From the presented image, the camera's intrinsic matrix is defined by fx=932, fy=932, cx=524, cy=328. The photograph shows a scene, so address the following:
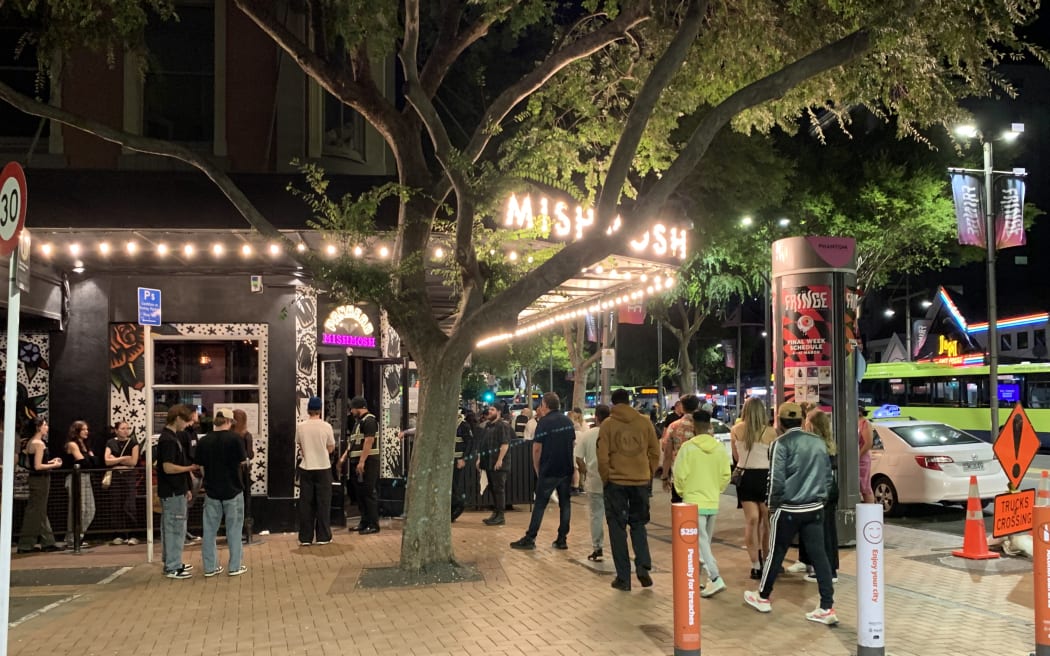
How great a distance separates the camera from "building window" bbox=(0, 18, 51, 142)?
44.7ft

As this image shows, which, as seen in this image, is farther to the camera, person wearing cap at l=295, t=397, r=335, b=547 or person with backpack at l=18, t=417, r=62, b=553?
person with backpack at l=18, t=417, r=62, b=553

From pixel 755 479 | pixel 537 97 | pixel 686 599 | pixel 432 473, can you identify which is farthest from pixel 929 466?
pixel 686 599

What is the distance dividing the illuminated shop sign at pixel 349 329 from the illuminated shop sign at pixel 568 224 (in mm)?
4038

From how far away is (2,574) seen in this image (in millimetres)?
5516

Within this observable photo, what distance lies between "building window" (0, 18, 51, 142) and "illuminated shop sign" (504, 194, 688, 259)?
7738 mm

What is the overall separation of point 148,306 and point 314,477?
3010mm

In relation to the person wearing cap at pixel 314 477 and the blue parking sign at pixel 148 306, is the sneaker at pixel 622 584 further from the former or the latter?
the blue parking sign at pixel 148 306

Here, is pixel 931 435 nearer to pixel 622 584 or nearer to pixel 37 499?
pixel 622 584

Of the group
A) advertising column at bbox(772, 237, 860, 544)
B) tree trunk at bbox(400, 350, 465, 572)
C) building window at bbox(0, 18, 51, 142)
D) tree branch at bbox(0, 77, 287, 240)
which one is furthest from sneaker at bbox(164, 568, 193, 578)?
advertising column at bbox(772, 237, 860, 544)

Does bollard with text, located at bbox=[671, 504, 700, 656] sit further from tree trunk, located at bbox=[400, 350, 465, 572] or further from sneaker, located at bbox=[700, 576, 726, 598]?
tree trunk, located at bbox=[400, 350, 465, 572]

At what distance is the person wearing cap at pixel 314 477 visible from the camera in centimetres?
1195

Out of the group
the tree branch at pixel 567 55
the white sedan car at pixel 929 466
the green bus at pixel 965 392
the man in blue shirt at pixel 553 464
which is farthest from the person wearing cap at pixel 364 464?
the green bus at pixel 965 392

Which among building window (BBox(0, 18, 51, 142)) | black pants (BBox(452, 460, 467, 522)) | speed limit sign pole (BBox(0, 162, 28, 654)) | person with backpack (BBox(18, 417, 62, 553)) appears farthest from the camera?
black pants (BBox(452, 460, 467, 522))

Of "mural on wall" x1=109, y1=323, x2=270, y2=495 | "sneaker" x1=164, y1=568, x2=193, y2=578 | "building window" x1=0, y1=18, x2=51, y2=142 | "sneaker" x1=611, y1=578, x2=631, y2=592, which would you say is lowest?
"sneaker" x1=164, y1=568, x2=193, y2=578
